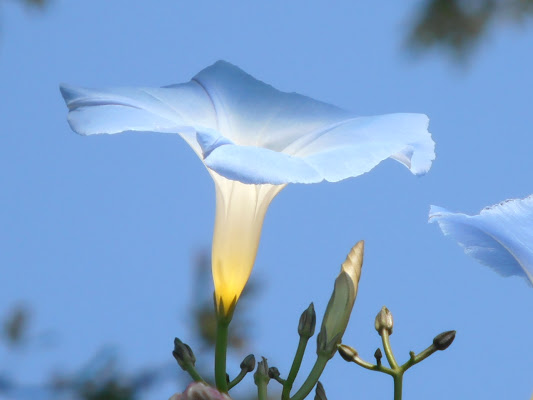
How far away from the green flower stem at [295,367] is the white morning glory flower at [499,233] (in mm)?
84

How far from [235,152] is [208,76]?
0.14 metres

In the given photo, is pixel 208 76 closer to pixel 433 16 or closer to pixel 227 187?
pixel 227 187

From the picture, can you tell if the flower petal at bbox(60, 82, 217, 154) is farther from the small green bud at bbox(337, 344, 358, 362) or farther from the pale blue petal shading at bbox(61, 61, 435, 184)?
the small green bud at bbox(337, 344, 358, 362)

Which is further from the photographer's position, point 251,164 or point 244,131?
point 244,131

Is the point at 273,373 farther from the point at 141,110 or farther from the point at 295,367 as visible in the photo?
the point at 141,110

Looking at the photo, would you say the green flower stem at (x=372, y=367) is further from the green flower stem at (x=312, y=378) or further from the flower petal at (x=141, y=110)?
the flower petal at (x=141, y=110)

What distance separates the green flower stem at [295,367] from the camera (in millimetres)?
400

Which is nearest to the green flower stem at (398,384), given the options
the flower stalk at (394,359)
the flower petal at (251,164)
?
the flower stalk at (394,359)

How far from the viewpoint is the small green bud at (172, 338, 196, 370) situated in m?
0.43

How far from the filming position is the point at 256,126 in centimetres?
48

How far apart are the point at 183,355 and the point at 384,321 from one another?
0.10 meters

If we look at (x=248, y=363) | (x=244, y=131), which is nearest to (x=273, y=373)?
(x=248, y=363)

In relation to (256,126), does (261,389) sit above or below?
below

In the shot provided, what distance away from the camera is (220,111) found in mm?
472
